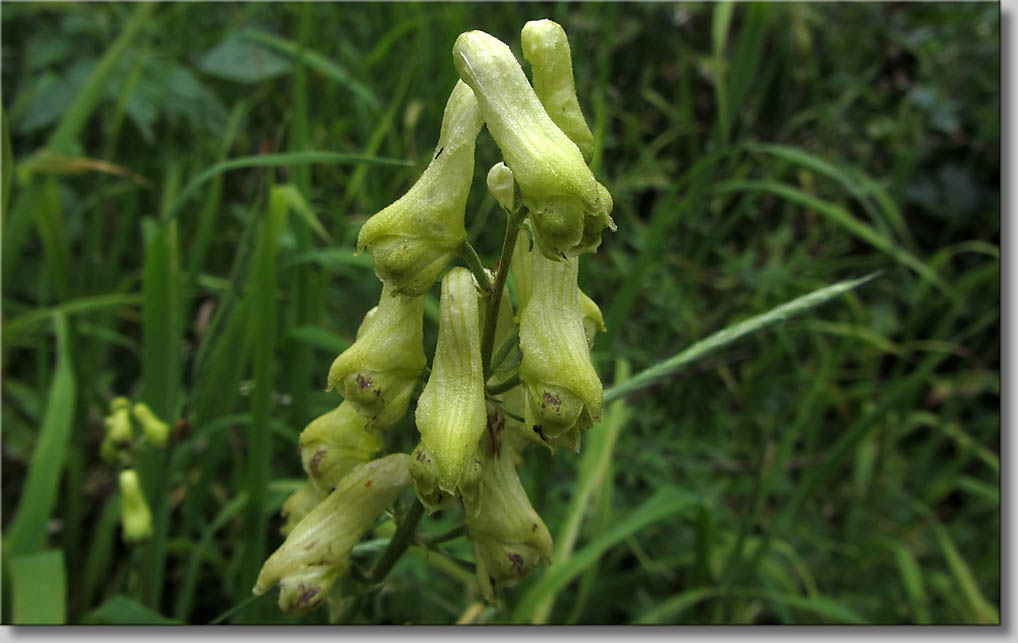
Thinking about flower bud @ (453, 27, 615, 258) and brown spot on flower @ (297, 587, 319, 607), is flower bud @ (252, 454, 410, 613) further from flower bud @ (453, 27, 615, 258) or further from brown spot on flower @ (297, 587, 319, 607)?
flower bud @ (453, 27, 615, 258)

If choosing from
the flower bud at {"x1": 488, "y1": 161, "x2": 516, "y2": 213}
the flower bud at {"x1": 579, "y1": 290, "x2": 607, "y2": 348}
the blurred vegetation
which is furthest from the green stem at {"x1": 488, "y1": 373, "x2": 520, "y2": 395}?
the blurred vegetation

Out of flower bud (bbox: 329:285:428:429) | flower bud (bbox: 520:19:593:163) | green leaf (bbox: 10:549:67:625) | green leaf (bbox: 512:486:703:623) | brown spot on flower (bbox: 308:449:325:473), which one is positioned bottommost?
green leaf (bbox: 512:486:703:623)

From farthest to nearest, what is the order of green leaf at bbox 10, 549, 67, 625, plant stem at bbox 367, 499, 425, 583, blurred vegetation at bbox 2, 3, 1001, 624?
blurred vegetation at bbox 2, 3, 1001, 624 < green leaf at bbox 10, 549, 67, 625 < plant stem at bbox 367, 499, 425, 583

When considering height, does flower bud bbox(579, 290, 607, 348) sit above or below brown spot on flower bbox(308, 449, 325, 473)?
above

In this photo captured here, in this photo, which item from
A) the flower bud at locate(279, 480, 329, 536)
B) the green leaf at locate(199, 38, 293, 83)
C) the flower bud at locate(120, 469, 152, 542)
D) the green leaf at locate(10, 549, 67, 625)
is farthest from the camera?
the green leaf at locate(199, 38, 293, 83)

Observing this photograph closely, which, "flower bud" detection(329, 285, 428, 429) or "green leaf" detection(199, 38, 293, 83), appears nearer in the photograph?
"flower bud" detection(329, 285, 428, 429)

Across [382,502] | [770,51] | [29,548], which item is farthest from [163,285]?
[770,51]

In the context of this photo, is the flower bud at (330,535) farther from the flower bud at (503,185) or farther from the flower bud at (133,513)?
the flower bud at (133,513)

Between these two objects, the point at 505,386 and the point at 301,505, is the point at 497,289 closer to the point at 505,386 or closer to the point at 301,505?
the point at 505,386
